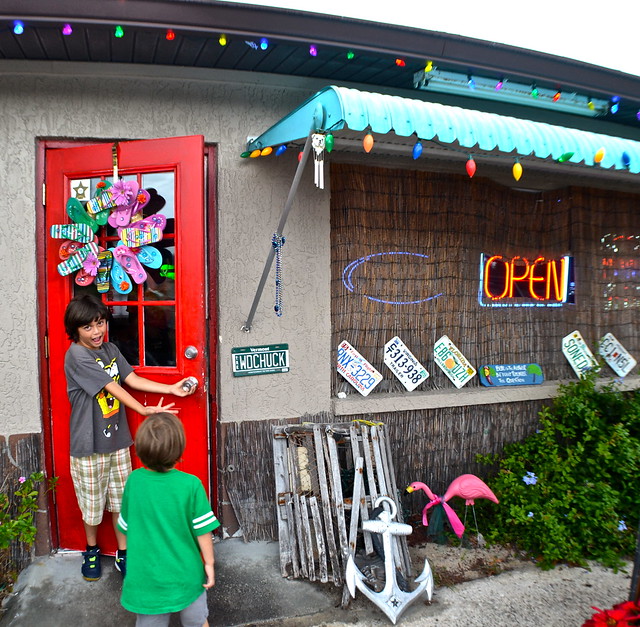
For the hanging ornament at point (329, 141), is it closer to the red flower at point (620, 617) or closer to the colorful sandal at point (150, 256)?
the colorful sandal at point (150, 256)

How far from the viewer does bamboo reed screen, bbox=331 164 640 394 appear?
3.79m

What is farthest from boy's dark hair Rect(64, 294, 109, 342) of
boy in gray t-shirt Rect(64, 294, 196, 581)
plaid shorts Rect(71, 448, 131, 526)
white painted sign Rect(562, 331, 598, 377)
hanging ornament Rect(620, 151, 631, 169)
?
white painted sign Rect(562, 331, 598, 377)

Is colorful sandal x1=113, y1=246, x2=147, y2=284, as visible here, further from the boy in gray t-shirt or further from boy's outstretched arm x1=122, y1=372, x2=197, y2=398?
boy's outstretched arm x1=122, y1=372, x2=197, y2=398

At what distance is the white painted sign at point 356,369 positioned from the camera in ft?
12.4

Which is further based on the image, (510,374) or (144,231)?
(510,374)

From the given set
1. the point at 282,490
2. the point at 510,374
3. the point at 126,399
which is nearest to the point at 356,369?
the point at 282,490

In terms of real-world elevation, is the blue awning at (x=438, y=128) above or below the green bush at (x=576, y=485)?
above

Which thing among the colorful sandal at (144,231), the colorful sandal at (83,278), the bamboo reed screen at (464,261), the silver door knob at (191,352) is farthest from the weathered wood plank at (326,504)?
the colorful sandal at (83,278)

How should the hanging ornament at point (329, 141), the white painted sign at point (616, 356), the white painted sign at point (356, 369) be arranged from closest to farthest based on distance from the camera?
the hanging ornament at point (329, 141) → the white painted sign at point (356, 369) → the white painted sign at point (616, 356)

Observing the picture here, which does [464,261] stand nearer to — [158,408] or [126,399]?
[158,408]

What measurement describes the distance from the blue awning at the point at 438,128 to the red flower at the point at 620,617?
90.0 inches

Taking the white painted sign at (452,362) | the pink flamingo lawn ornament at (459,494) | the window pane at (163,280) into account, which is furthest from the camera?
the white painted sign at (452,362)

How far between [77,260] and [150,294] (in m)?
0.49

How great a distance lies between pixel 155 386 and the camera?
3117 mm
